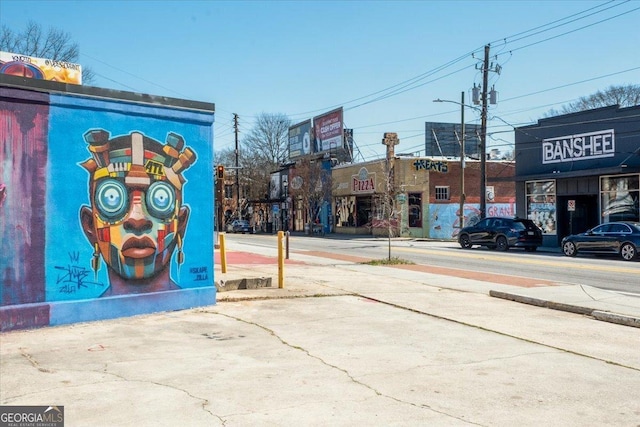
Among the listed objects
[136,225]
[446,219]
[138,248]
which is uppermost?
[446,219]

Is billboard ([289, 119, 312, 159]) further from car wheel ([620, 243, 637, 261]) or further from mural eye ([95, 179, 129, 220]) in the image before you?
mural eye ([95, 179, 129, 220])

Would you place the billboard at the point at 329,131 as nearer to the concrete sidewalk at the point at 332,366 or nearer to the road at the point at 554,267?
the road at the point at 554,267

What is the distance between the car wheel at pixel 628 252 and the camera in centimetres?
2245

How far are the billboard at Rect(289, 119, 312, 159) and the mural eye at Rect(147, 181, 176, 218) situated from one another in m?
52.9

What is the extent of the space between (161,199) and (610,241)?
19386 millimetres

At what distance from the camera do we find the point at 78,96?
9102mm

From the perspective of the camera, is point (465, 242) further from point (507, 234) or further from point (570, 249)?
point (570, 249)

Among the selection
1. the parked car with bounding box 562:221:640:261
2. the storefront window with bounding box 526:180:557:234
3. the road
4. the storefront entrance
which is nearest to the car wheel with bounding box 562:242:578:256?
the parked car with bounding box 562:221:640:261

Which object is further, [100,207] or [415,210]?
[415,210]

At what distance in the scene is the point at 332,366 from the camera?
6.90m

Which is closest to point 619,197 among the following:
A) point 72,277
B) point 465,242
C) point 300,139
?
point 465,242

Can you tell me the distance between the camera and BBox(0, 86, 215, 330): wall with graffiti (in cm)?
844

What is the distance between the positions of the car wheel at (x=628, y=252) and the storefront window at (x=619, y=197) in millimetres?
5333

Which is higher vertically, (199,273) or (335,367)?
(199,273)
